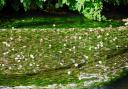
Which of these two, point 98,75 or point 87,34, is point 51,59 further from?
point 87,34

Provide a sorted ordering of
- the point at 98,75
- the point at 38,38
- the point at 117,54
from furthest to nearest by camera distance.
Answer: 1. the point at 38,38
2. the point at 117,54
3. the point at 98,75

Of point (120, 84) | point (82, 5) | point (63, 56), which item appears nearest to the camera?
point (120, 84)

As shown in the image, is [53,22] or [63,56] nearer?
[63,56]

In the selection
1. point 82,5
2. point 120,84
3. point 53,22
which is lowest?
point 120,84

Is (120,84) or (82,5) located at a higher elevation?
(82,5)

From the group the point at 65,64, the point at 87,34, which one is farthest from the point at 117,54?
the point at 87,34

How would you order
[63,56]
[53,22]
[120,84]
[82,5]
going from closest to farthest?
[120,84] → [63,56] → [53,22] → [82,5]

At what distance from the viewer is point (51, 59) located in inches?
Answer: 555

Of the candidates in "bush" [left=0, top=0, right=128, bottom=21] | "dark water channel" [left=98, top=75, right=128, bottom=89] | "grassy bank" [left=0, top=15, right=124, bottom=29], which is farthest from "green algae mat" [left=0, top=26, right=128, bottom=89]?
"bush" [left=0, top=0, right=128, bottom=21]

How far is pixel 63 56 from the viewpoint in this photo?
14352 millimetres

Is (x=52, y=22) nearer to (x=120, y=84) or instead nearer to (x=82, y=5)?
(x=82, y=5)

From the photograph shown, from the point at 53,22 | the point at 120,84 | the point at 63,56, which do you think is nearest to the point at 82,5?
the point at 53,22

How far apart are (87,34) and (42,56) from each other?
3540mm

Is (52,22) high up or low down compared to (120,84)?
up
